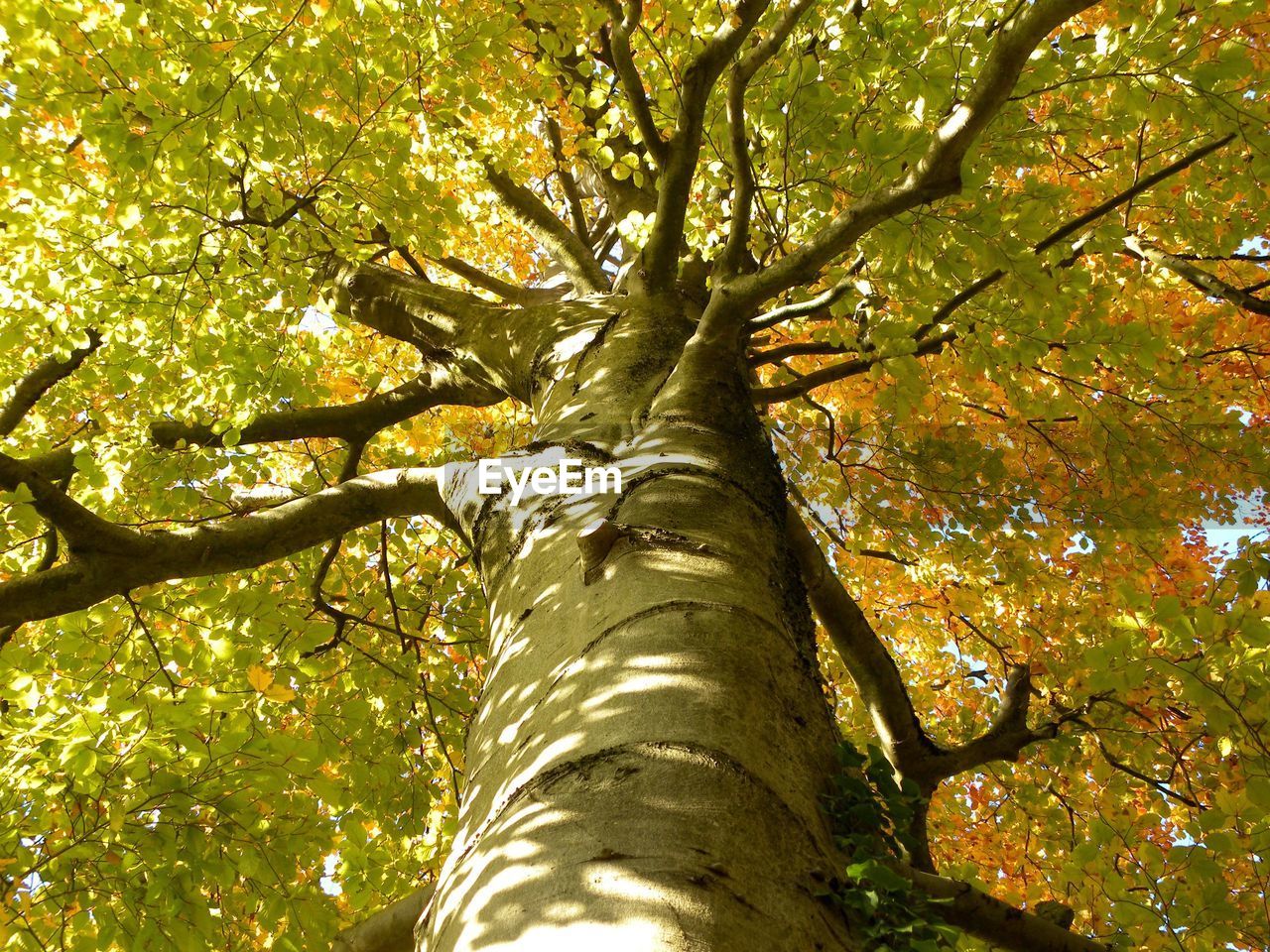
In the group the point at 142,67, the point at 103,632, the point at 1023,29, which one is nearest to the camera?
the point at 1023,29

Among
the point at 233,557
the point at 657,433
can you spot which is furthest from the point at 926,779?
the point at 233,557

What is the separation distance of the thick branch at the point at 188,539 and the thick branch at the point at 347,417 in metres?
1.10

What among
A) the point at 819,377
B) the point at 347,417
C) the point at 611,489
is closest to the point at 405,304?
the point at 347,417

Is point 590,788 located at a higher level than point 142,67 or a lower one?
lower

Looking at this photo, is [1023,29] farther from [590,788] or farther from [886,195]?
[590,788]

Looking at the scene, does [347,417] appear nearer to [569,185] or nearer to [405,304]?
[405,304]

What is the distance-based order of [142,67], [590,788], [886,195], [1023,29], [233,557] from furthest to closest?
1. [142,67]
2. [233,557]
3. [886,195]
4. [1023,29]
5. [590,788]

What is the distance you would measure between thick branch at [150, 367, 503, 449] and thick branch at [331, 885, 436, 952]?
244 centimetres

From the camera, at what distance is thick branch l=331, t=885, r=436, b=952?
1.82m

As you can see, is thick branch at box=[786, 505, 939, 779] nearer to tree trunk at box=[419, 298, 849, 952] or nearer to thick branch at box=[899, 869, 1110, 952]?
tree trunk at box=[419, 298, 849, 952]

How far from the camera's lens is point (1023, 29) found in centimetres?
158

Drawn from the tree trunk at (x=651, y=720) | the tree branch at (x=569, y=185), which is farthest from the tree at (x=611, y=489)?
the tree branch at (x=569, y=185)

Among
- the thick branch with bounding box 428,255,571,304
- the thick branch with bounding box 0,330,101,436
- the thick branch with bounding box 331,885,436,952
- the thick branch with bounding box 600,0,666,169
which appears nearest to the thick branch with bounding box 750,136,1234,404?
the thick branch with bounding box 600,0,666,169

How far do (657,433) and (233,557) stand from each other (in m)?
1.48
